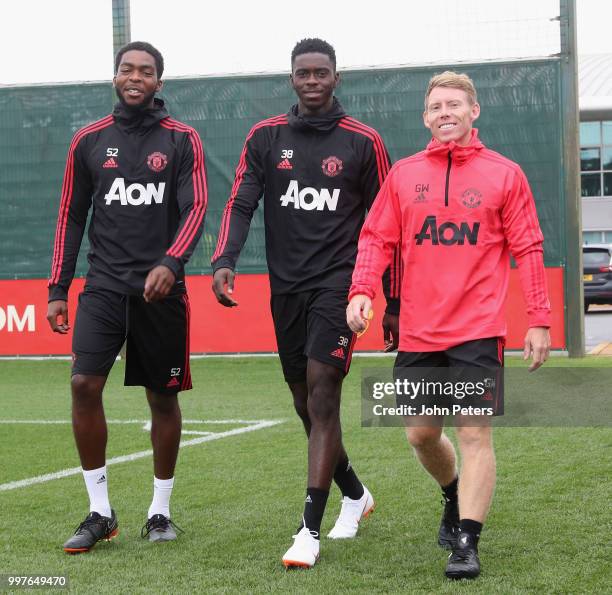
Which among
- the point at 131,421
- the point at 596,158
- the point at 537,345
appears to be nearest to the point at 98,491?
the point at 537,345

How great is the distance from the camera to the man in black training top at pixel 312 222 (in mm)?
5023

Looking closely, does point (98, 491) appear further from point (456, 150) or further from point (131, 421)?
point (131, 421)

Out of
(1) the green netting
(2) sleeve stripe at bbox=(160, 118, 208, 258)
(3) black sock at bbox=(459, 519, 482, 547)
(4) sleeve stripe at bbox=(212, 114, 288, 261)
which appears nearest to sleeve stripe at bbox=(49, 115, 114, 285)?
(2) sleeve stripe at bbox=(160, 118, 208, 258)

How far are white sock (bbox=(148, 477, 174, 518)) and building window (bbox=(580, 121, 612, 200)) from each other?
4294cm

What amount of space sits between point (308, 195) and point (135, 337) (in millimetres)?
1053

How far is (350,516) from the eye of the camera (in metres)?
5.26

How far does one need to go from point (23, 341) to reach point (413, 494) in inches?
368

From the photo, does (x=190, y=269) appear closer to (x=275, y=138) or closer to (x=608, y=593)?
(x=275, y=138)

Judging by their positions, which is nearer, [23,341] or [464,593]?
[464,593]

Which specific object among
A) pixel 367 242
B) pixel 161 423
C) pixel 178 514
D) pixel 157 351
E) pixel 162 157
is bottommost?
pixel 178 514

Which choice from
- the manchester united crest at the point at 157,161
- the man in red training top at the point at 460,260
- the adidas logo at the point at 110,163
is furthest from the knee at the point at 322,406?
the adidas logo at the point at 110,163

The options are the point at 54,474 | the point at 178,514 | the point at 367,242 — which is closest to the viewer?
the point at 367,242

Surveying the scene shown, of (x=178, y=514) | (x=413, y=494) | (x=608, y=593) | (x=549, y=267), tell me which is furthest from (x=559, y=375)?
(x=608, y=593)

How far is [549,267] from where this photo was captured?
13.6 meters
